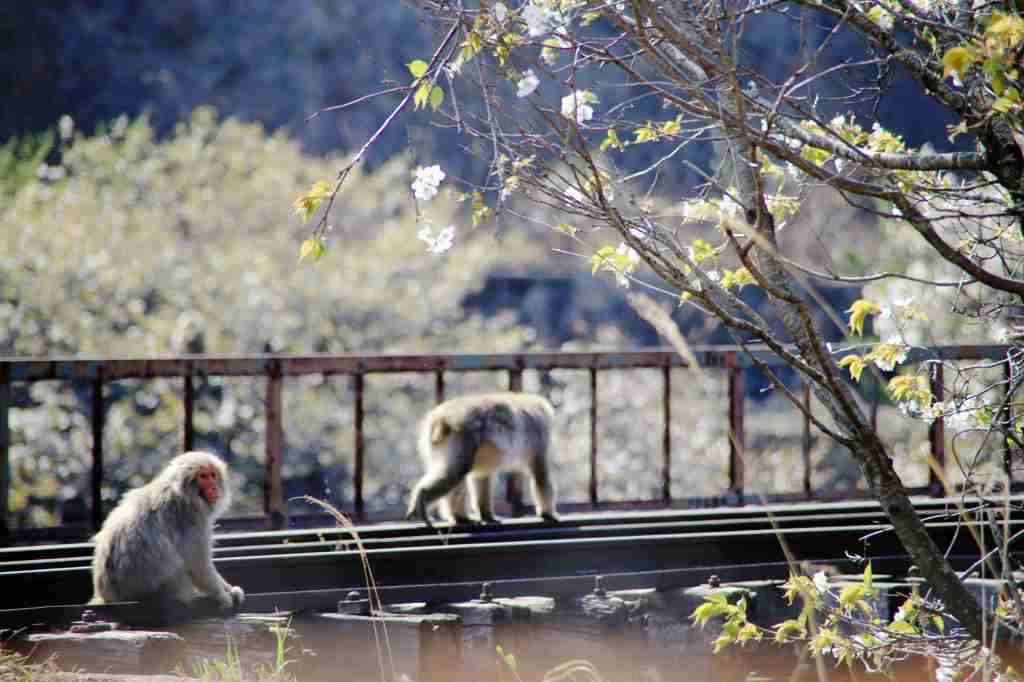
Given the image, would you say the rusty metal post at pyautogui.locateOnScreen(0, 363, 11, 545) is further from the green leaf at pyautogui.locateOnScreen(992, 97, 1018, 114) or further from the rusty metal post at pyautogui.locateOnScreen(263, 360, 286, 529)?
the green leaf at pyautogui.locateOnScreen(992, 97, 1018, 114)

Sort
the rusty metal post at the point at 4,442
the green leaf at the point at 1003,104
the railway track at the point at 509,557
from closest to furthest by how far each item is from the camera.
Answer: the green leaf at the point at 1003,104 < the railway track at the point at 509,557 < the rusty metal post at the point at 4,442

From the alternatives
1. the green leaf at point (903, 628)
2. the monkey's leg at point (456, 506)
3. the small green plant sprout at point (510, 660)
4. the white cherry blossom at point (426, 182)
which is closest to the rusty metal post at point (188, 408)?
the monkey's leg at point (456, 506)

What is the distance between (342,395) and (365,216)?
3.95 meters

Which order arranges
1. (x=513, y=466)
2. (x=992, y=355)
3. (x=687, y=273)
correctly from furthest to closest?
1. (x=992, y=355)
2. (x=513, y=466)
3. (x=687, y=273)

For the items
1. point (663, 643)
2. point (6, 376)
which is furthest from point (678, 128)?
point (6, 376)

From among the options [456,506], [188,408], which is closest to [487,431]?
[456,506]

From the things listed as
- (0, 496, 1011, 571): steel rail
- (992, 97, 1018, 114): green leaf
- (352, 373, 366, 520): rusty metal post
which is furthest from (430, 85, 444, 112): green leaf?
(352, 373, 366, 520): rusty metal post

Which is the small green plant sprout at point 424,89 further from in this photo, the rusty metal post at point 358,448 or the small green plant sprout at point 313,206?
the rusty metal post at point 358,448

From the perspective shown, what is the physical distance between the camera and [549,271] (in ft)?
71.9

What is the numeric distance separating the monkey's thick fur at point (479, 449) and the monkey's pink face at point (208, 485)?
1.36m

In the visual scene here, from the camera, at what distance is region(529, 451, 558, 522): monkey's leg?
23.0 ft

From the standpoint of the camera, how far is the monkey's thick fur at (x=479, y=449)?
684cm

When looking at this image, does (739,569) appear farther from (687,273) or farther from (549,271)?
(549,271)

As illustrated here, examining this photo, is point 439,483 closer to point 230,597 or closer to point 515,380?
point 515,380
